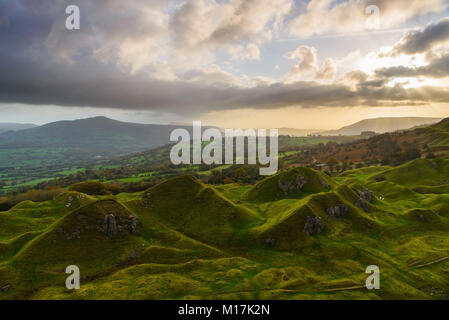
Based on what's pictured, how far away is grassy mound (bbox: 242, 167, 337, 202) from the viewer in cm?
10600

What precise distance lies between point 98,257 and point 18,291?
15.5 m

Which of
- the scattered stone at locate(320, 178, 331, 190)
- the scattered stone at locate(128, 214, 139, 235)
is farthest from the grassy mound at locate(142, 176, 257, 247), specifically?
the scattered stone at locate(320, 178, 331, 190)

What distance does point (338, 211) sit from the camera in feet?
262

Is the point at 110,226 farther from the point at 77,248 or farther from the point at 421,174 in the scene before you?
the point at 421,174

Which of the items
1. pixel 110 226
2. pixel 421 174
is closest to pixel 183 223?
pixel 110 226

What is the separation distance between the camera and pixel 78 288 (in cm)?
4903

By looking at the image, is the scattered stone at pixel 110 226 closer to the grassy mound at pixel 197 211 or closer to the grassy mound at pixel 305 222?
the grassy mound at pixel 197 211

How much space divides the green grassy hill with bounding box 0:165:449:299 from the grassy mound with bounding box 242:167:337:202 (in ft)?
35.2

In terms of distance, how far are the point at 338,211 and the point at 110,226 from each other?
72450 mm

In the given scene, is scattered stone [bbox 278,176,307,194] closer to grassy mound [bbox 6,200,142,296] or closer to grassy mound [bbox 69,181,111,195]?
grassy mound [bbox 6,200,142,296]

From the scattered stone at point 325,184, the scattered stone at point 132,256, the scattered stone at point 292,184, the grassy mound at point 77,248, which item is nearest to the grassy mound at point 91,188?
the grassy mound at point 77,248

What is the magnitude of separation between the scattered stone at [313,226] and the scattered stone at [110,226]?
2196 inches

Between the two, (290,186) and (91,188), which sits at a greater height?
(290,186)

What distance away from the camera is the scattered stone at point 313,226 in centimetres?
7062
